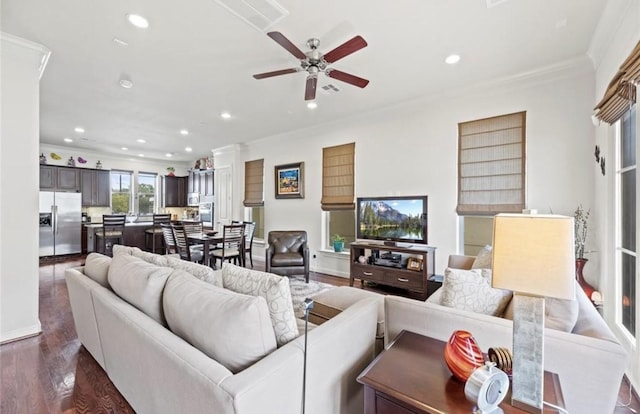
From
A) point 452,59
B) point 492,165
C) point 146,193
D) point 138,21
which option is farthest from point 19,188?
point 146,193

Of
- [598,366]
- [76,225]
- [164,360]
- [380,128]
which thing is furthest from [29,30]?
[76,225]

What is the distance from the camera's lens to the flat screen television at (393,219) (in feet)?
13.2

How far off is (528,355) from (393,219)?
3.36 metres

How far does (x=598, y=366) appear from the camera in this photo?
111 centimetres

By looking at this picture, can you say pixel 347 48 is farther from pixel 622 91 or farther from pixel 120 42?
pixel 120 42

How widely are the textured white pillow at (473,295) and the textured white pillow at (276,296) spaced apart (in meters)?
0.88

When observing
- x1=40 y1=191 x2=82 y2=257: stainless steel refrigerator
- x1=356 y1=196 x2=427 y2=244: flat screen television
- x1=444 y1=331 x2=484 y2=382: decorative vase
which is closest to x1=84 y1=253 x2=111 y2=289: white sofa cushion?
x1=444 y1=331 x2=484 y2=382: decorative vase

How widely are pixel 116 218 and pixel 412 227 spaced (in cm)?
622

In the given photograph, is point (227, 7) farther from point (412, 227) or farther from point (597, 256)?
point (597, 256)

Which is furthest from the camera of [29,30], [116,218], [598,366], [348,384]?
[116,218]

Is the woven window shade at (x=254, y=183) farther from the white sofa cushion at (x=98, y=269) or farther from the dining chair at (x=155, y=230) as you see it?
the white sofa cushion at (x=98, y=269)

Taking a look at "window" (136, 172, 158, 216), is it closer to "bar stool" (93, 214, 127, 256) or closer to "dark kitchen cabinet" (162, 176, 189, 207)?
"dark kitchen cabinet" (162, 176, 189, 207)

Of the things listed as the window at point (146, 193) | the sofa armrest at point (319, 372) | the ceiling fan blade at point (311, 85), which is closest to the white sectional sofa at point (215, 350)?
the sofa armrest at point (319, 372)

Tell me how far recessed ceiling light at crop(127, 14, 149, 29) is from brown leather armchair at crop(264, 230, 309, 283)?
10.3 ft
